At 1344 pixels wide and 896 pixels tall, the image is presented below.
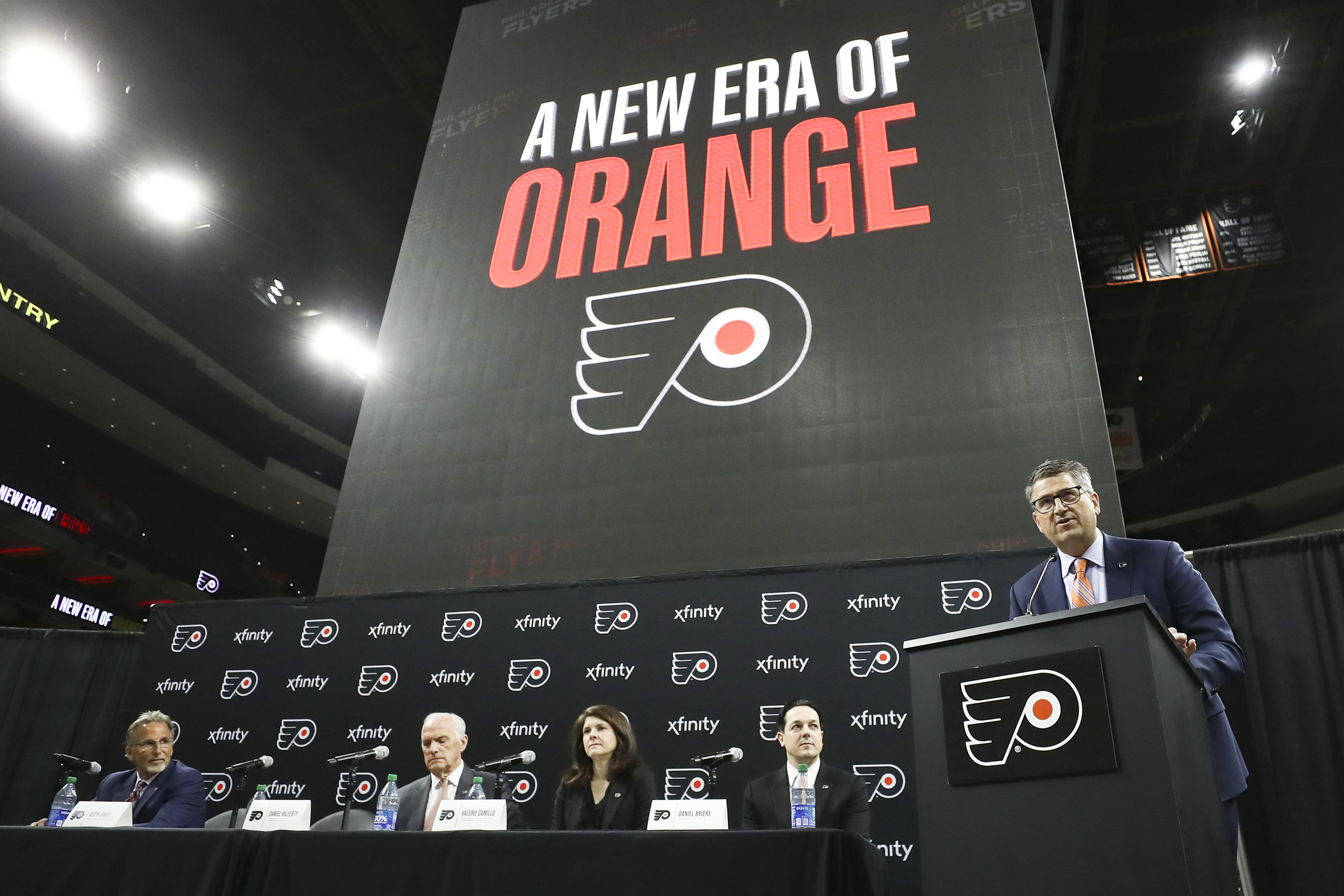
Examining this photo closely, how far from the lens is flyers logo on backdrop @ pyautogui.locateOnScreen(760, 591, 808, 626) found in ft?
13.6

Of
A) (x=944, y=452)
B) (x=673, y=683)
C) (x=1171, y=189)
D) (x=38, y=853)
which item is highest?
(x=1171, y=189)

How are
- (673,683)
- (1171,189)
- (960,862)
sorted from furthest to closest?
(1171,189), (673,683), (960,862)

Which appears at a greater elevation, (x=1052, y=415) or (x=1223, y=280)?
(x=1223, y=280)

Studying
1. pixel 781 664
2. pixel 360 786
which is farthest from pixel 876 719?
pixel 360 786

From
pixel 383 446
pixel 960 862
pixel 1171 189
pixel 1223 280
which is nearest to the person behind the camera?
pixel 960 862

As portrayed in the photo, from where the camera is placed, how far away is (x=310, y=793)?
14.3ft

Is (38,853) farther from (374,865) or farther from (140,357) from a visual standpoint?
(140,357)

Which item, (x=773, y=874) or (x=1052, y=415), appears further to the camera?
(x=1052, y=415)

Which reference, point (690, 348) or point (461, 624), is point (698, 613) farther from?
point (690, 348)

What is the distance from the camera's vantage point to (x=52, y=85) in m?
7.70

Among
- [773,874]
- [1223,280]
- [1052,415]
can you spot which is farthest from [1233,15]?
[773,874]

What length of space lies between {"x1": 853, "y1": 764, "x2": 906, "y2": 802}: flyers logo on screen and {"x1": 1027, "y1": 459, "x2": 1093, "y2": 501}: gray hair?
163cm

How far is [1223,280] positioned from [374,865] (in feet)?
31.3

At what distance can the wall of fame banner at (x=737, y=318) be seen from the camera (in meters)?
4.64
